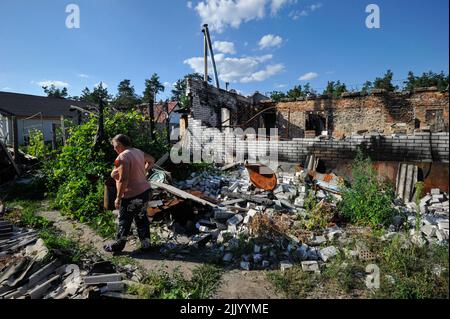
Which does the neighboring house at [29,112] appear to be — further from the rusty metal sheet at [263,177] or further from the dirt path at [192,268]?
the rusty metal sheet at [263,177]

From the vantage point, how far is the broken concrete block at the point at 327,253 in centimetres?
363

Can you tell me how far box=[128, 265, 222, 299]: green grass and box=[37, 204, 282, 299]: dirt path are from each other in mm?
103

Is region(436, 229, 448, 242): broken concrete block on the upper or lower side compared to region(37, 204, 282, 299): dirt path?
upper

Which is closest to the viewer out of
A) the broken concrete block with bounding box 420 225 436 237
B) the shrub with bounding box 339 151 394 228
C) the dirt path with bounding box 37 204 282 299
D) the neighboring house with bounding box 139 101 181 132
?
the dirt path with bounding box 37 204 282 299

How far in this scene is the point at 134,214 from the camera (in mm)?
3836

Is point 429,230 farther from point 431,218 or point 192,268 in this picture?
point 192,268

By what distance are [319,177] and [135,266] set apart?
16.1ft

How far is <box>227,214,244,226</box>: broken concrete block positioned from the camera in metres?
4.66

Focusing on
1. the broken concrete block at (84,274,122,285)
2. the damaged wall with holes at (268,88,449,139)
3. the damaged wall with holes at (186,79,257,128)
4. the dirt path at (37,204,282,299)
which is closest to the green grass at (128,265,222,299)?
the dirt path at (37,204,282,299)

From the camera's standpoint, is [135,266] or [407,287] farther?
[135,266]

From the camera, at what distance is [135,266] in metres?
3.57

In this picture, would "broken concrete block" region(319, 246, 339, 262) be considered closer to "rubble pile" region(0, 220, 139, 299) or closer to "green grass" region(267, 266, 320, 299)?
"green grass" region(267, 266, 320, 299)
